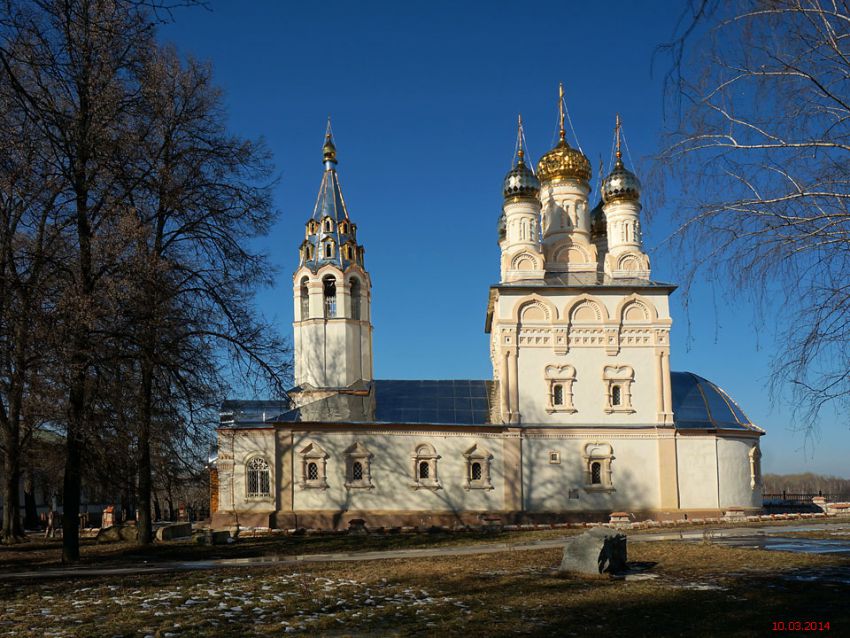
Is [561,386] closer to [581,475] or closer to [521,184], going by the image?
[581,475]

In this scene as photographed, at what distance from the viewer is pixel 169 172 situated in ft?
50.7

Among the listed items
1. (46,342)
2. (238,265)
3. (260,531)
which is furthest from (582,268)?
(46,342)

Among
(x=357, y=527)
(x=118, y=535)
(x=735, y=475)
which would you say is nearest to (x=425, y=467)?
(x=357, y=527)

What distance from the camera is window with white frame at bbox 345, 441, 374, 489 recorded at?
26.3m

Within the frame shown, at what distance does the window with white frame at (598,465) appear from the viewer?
26.4m

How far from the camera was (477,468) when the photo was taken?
Result: 26.6 m

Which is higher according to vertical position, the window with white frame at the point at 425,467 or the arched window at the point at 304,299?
the arched window at the point at 304,299

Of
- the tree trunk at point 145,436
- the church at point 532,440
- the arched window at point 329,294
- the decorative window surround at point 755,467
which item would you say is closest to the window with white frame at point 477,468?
the church at point 532,440

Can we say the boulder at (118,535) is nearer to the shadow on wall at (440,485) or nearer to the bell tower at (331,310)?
the shadow on wall at (440,485)

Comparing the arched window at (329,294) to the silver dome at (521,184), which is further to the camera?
the arched window at (329,294)

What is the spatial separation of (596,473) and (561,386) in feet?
9.52

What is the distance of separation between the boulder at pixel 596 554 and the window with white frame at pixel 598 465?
14.9 meters

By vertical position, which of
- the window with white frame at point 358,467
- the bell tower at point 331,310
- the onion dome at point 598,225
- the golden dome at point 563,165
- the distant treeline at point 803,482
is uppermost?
the golden dome at point 563,165

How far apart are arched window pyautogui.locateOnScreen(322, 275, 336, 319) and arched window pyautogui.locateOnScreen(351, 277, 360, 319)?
0.69m
